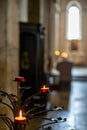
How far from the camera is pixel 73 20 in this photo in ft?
88.2

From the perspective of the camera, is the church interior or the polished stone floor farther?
the polished stone floor

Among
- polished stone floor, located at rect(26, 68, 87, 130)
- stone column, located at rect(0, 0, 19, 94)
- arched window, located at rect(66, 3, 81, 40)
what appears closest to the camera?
stone column, located at rect(0, 0, 19, 94)

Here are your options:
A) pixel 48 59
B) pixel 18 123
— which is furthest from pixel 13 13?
pixel 48 59

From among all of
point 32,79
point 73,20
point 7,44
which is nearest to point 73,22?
point 73,20

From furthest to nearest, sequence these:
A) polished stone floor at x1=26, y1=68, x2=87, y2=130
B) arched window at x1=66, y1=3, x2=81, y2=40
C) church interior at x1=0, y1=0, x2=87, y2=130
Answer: arched window at x1=66, y1=3, x2=81, y2=40, polished stone floor at x1=26, y1=68, x2=87, y2=130, church interior at x1=0, y1=0, x2=87, y2=130

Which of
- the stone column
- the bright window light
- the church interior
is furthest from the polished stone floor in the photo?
the bright window light

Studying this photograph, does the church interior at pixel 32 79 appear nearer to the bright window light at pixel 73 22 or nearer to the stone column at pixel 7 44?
the stone column at pixel 7 44

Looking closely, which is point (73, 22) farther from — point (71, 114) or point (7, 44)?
point (7, 44)

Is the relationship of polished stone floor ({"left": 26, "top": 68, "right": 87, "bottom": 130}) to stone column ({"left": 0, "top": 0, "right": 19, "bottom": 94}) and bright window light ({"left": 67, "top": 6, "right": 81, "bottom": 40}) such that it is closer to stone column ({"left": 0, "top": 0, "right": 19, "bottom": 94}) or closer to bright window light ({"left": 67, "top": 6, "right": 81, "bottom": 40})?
stone column ({"left": 0, "top": 0, "right": 19, "bottom": 94})

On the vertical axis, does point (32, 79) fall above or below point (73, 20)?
below

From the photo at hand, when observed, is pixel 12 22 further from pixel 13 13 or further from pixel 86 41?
pixel 86 41

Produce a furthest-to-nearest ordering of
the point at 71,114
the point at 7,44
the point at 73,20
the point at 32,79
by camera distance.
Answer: the point at 73,20, the point at 32,79, the point at 71,114, the point at 7,44

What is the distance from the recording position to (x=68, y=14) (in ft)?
87.8

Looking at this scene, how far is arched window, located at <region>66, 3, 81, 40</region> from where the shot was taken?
2681cm
